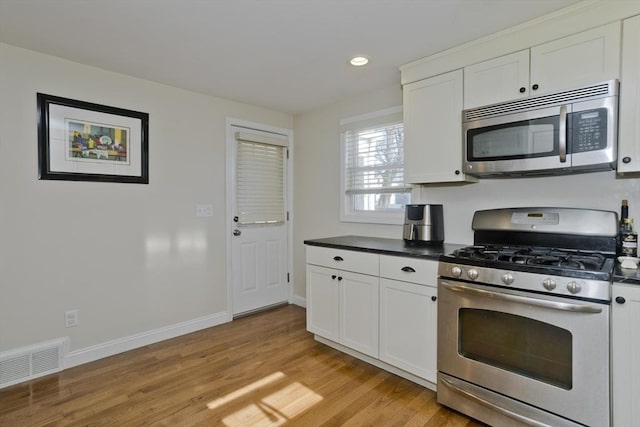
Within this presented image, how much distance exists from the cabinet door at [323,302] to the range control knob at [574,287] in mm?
1575

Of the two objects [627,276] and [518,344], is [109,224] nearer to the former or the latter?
[518,344]

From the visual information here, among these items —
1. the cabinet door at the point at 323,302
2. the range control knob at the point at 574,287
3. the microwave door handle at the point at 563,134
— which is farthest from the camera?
the cabinet door at the point at 323,302

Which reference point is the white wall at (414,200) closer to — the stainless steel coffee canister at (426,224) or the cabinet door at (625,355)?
the stainless steel coffee canister at (426,224)

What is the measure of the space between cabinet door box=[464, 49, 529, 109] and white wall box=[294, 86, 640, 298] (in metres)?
0.59

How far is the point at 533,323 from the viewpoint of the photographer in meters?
1.72

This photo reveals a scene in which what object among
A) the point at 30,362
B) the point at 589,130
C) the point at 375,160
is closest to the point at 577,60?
the point at 589,130

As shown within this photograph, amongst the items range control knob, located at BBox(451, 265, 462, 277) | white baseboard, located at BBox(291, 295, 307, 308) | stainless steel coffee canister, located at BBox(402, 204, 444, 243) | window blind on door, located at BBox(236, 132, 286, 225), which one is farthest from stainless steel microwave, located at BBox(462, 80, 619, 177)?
white baseboard, located at BBox(291, 295, 307, 308)

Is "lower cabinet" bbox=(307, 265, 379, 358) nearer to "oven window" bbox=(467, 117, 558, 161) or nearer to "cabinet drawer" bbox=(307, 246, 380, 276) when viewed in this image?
"cabinet drawer" bbox=(307, 246, 380, 276)

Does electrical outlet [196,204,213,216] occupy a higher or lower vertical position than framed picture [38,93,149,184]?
lower

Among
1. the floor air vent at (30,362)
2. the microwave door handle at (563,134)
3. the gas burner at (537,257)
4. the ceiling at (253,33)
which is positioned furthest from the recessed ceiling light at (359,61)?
the floor air vent at (30,362)

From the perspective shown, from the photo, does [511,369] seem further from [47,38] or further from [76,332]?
[47,38]

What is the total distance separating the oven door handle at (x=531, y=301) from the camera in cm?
155

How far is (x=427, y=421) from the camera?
6.31ft

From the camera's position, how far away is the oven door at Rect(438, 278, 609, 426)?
1550 millimetres
